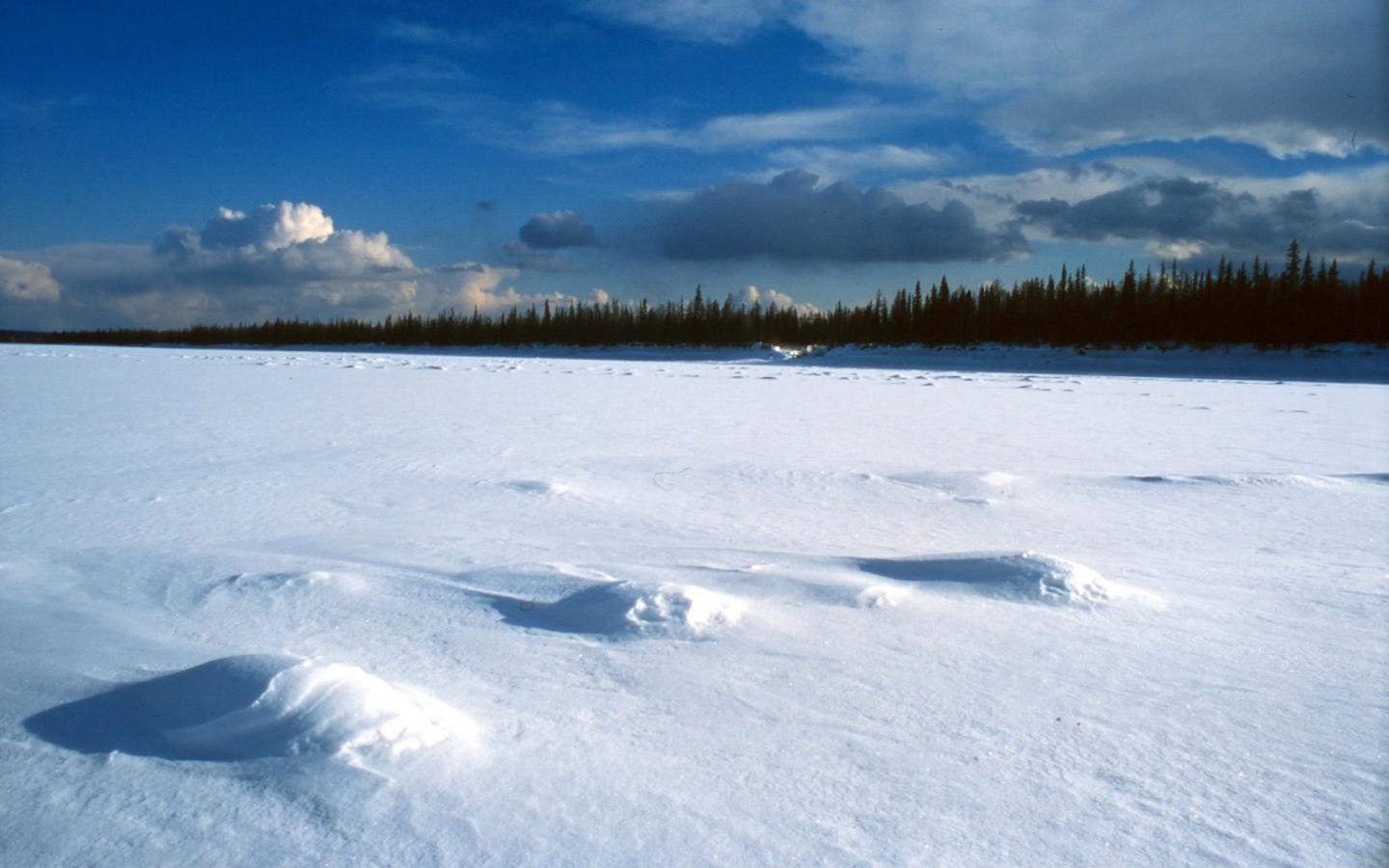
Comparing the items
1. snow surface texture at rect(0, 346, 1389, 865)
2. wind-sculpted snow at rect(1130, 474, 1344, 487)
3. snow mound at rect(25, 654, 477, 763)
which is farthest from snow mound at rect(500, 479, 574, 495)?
wind-sculpted snow at rect(1130, 474, 1344, 487)

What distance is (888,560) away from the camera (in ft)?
10.6

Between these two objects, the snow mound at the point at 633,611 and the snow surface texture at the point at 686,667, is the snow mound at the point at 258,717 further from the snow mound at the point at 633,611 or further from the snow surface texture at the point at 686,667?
the snow mound at the point at 633,611

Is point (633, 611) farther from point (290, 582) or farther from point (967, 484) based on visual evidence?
point (967, 484)

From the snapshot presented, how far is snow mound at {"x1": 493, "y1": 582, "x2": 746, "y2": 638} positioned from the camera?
2.37m

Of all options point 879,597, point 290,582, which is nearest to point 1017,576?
point 879,597

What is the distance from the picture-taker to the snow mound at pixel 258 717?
A: 5.44 ft

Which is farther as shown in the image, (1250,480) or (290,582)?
(1250,480)

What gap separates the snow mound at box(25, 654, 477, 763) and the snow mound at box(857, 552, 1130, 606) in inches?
67.7

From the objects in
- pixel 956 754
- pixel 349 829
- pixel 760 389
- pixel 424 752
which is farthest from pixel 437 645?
pixel 760 389

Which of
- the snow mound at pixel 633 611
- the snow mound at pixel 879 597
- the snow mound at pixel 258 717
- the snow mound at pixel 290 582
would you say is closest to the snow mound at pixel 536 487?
the snow mound at pixel 290 582

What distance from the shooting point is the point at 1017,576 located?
281 cm

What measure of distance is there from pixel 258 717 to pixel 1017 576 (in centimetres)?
221

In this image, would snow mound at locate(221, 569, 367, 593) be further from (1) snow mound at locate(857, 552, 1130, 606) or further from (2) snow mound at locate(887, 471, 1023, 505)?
(2) snow mound at locate(887, 471, 1023, 505)

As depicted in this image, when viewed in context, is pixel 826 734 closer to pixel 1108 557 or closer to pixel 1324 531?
pixel 1108 557
